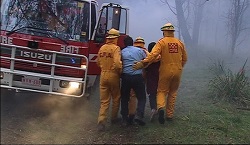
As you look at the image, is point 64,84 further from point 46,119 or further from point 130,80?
point 130,80

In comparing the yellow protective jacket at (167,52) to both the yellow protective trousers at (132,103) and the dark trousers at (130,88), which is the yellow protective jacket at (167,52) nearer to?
the dark trousers at (130,88)

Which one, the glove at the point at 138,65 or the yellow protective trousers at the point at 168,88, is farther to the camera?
the yellow protective trousers at the point at 168,88

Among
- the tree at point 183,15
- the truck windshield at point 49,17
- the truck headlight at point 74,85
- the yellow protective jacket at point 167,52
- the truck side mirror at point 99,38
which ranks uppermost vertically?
the tree at point 183,15

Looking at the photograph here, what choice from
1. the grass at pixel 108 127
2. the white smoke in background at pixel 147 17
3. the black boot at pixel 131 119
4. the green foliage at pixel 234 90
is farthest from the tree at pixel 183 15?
the black boot at pixel 131 119

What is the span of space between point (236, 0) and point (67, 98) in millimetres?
12489

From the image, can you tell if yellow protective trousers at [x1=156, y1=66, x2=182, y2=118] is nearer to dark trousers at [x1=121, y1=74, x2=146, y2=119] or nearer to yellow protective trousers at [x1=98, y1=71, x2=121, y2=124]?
dark trousers at [x1=121, y1=74, x2=146, y2=119]

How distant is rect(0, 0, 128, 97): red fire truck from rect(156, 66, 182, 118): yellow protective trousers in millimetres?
1355

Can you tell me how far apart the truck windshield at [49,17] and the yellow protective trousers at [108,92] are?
1.22m

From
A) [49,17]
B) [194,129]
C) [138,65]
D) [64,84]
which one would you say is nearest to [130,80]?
[138,65]

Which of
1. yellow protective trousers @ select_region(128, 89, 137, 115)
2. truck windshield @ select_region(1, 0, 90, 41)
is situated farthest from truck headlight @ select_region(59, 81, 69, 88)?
yellow protective trousers @ select_region(128, 89, 137, 115)

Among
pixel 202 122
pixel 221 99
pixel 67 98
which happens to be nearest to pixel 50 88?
pixel 67 98

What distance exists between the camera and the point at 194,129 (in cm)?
573

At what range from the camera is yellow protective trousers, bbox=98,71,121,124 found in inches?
224

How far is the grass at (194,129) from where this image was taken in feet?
17.2
